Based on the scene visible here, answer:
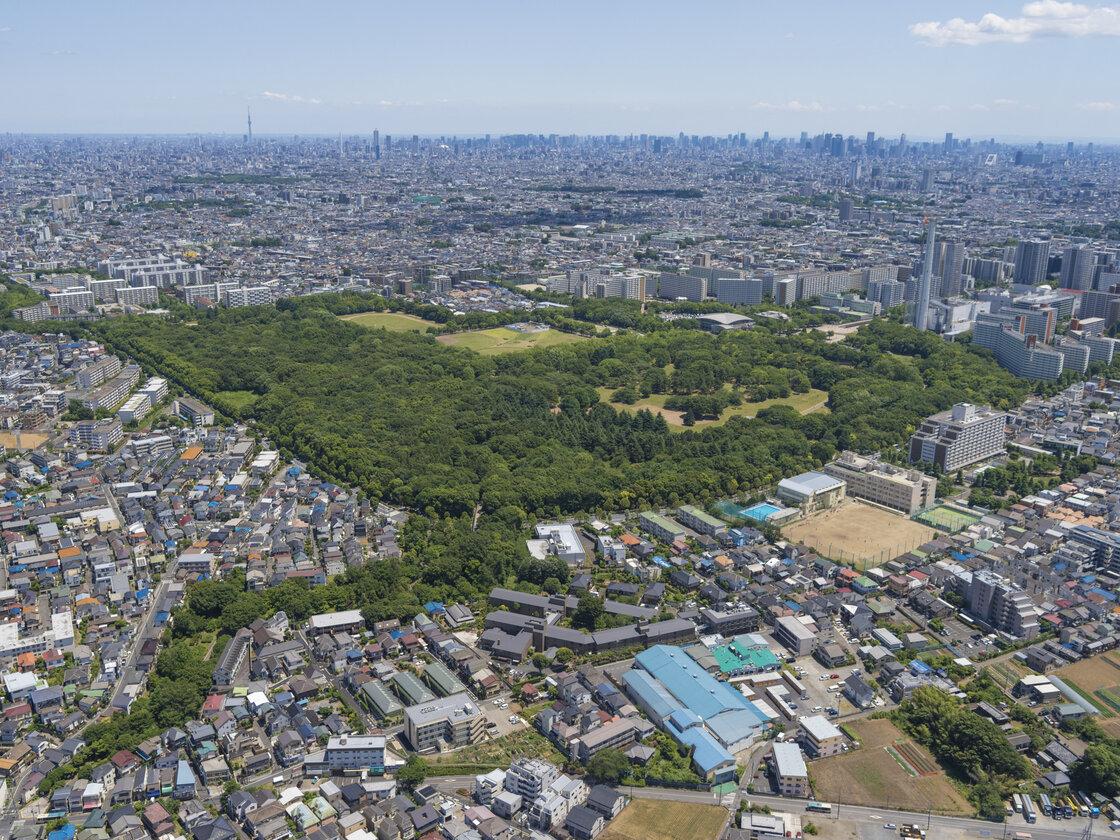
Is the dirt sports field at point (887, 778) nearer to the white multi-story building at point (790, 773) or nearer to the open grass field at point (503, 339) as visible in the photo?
the white multi-story building at point (790, 773)

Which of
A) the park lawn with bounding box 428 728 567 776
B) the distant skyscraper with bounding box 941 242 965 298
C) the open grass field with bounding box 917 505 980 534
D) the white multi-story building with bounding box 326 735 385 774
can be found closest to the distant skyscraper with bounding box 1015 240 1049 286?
the distant skyscraper with bounding box 941 242 965 298

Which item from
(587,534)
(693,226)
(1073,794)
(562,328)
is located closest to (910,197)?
(693,226)

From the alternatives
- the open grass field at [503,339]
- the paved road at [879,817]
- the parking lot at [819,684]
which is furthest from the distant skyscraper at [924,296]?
the paved road at [879,817]

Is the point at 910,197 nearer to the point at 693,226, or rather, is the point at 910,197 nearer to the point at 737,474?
the point at 693,226

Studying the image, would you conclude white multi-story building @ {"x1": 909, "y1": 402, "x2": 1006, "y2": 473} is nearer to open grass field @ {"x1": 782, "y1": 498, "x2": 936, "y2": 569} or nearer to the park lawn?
open grass field @ {"x1": 782, "y1": 498, "x2": 936, "y2": 569}

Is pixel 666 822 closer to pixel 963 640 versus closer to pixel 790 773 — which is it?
pixel 790 773

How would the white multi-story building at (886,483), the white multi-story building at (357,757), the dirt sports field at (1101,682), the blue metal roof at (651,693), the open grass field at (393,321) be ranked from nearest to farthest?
the white multi-story building at (357,757), the blue metal roof at (651,693), the dirt sports field at (1101,682), the white multi-story building at (886,483), the open grass field at (393,321)
